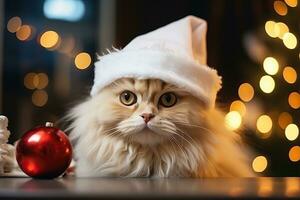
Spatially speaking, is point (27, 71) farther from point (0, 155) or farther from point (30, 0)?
point (0, 155)

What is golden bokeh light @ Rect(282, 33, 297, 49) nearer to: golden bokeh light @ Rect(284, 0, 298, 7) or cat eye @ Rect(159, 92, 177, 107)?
golden bokeh light @ Rect(284, 0, 298, 7)

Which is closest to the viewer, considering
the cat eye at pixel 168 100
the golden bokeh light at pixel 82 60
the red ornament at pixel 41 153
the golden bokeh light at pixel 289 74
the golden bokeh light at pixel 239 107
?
the red ornament at pixel 41 153

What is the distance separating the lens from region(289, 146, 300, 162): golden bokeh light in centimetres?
145

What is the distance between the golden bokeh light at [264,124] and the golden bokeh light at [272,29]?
0.83ft

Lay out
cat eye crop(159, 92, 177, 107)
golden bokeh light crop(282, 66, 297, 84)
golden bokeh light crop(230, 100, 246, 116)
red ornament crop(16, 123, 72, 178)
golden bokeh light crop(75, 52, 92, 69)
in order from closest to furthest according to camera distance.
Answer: red ornament crop(16, 123, 72, 178) → cat eye crop(159, 92, 177, 107) → golden bokeh light crop(282, 66, 297, 84) → golden bokeh light crop(230, 100, 246, 116) → golden bokeh light crop(75, 52, 92, 69)

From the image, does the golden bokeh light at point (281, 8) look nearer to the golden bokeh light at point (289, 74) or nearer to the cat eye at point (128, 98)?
the golden bokeh light at point (289, 74)

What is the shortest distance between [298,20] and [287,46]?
0.33ft

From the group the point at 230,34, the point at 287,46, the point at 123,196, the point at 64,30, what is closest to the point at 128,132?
the point at 123,196

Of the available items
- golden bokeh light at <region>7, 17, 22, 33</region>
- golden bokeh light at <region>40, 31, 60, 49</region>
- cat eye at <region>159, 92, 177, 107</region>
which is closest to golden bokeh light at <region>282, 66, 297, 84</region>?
cat eye at <region>159, 92, 177, 107</region>

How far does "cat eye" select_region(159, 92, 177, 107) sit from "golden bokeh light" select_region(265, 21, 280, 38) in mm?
719

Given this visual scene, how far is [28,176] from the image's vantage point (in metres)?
0.87

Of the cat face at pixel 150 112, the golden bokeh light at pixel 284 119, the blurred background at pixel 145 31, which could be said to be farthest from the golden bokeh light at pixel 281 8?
the cat face at pixel 150 112

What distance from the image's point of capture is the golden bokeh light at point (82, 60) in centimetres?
185

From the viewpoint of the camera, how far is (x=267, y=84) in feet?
4.88
